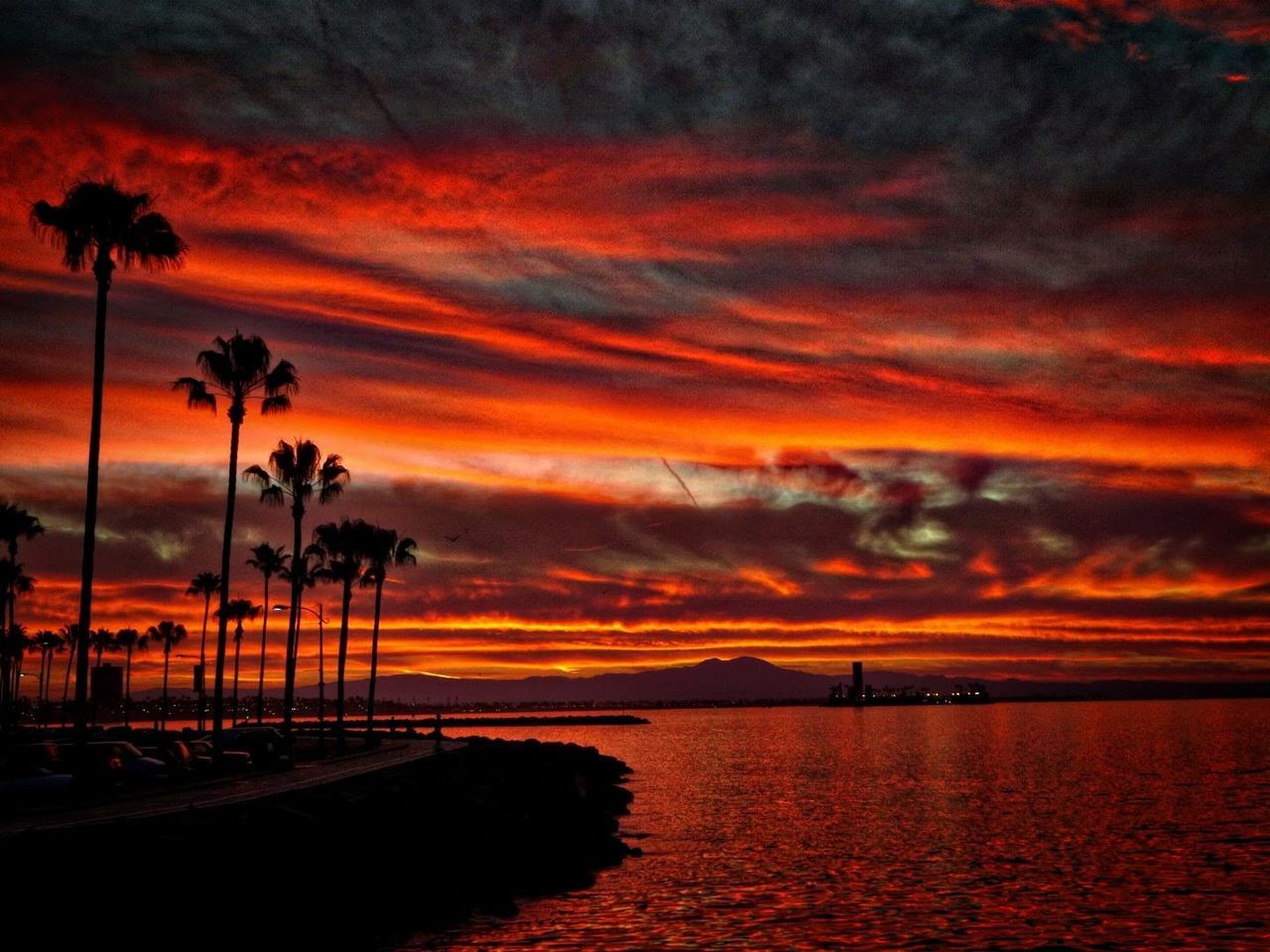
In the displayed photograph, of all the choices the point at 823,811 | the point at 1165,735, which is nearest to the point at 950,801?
the point at 823,811

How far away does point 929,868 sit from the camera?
37.7 m

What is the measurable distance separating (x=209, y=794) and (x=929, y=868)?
2289 cm

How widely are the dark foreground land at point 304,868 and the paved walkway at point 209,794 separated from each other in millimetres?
1305

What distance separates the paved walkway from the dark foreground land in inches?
51.4

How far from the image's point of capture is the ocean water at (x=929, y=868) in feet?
88.8

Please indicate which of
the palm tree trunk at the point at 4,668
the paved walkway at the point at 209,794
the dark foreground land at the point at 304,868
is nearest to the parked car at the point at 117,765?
the paved walkway at the point at 209,794

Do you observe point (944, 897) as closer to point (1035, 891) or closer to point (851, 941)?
point (1035, 891)

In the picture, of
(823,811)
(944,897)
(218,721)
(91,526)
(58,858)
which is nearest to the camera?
(58,858)

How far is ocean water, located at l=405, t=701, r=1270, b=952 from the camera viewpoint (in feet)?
88.8

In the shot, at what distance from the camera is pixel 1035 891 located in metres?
33.2

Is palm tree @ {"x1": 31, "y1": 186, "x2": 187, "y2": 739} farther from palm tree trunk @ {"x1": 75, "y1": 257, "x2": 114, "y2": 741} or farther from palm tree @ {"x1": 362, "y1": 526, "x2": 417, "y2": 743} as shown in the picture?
palm tree @ {"x1": 362, "y1": 526, "x2": 417, "y2": 743}

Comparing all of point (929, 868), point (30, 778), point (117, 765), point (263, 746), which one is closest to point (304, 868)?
point (30, 778)

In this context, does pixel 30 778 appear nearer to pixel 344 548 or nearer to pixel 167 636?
pixel 344 548

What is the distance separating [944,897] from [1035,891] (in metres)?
3.12
